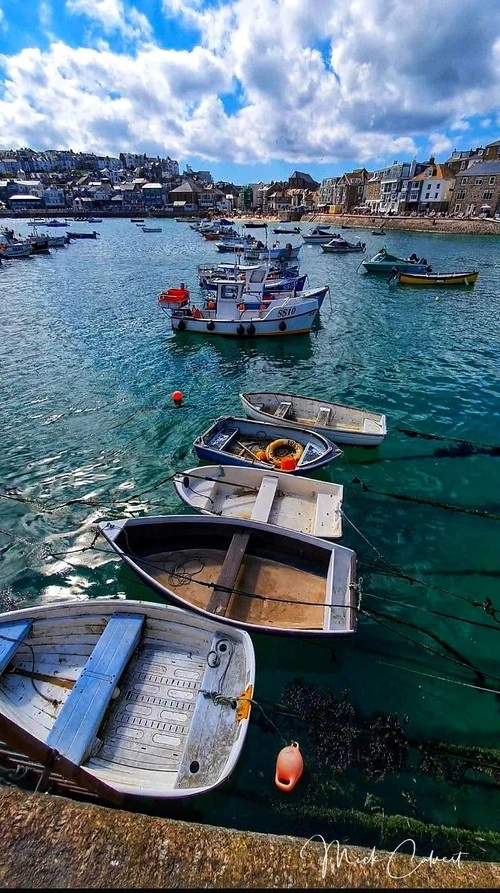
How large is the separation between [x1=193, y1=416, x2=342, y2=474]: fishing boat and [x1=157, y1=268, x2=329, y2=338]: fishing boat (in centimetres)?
1590

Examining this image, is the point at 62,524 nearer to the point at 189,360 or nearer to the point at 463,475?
the point at 463,475

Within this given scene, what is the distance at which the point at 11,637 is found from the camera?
793cm

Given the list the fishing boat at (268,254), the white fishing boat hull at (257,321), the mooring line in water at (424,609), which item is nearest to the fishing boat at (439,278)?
the fishing boat at (268,254)

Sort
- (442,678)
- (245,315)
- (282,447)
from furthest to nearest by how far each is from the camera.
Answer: (245,315) < (282,447) < (442,678)

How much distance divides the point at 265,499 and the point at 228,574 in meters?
3.17

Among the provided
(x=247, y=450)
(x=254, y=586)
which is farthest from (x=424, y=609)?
(x=247, y=450)

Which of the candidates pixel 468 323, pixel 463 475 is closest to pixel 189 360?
pixel 463 475

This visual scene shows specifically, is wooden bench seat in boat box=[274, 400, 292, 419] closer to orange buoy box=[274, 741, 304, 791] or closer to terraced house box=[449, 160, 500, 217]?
orange buoy box=[274, 741, 304, 791]

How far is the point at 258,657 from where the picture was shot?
355 inches

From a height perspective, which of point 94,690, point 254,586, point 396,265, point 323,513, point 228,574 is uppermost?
point 396,265

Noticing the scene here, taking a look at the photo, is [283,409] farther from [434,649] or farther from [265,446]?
[434,649]

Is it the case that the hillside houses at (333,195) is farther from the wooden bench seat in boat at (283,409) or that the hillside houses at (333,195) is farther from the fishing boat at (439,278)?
the wooden bench seat in boat at (283,409)

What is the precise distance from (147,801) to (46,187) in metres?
254

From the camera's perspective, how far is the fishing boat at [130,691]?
6.40 meters
